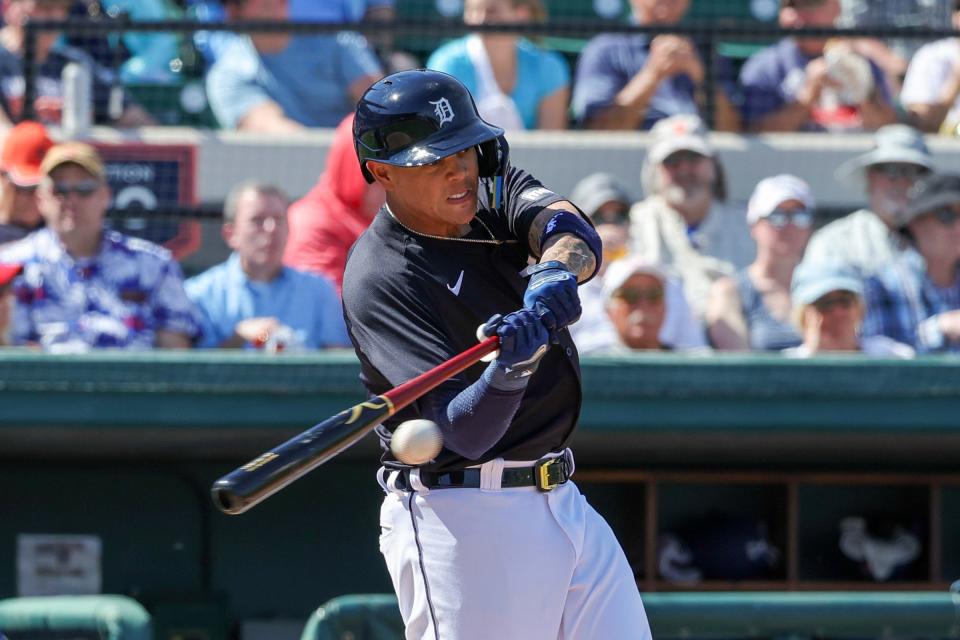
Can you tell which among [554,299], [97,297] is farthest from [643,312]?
[554,299]

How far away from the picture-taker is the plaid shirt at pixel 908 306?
205 inches

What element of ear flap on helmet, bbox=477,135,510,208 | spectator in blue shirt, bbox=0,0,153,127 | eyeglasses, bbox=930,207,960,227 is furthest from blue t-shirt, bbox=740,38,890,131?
ear flap on helmet, bbox=477,135,510,208

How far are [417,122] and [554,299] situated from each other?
0.44 metres

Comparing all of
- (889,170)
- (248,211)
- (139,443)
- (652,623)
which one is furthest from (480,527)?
(889,170)

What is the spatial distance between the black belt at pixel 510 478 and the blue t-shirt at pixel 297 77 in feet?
12.1

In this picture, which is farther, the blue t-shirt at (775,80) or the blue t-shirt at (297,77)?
the blue t-shirt at (775,80)

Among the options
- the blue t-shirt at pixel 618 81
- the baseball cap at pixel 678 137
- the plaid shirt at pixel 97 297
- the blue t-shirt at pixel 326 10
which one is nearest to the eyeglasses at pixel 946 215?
the baseball cap at pixel 678 137

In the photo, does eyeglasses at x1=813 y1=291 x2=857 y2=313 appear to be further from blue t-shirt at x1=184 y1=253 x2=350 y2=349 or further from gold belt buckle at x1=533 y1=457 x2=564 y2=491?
gold belt buckle at x1=533 y1=457 x2=564 y2=491

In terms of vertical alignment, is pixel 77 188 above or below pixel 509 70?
below

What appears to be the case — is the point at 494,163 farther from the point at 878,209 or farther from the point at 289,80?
the point at 289,80

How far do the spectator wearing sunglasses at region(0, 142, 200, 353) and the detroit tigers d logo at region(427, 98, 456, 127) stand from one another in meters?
2.40

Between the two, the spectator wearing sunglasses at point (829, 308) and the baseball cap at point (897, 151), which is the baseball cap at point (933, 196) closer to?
the baseball cap at point (897, 151)

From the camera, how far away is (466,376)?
2.82 metres

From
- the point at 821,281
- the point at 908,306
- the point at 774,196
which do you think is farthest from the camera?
the point at 774,196
